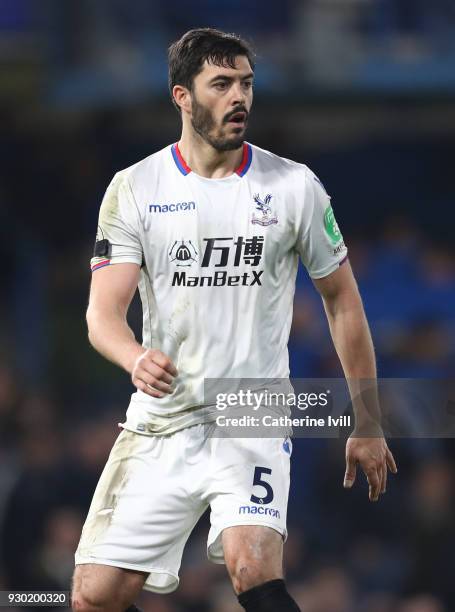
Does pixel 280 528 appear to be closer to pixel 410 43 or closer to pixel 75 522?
pixel 75 522

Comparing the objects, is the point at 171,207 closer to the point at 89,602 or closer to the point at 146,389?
the point at 146,389

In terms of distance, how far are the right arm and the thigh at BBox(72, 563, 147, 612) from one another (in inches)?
33.3

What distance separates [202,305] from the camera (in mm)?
5105

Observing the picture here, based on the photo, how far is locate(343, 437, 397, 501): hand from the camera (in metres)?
5.15

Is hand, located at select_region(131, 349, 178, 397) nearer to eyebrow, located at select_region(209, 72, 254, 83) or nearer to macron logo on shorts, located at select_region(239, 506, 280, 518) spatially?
macron logo on shorts, located at select_region(239, 506, 280, 518)

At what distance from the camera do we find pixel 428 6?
476 inches

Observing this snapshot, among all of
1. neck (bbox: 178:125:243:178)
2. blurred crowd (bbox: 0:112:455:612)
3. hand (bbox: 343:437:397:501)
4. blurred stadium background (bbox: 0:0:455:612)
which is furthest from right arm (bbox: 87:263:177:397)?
blurred stadium background (bbox: 0:0:455:612)

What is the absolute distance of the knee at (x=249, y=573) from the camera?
475cm

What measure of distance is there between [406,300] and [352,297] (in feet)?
20.1

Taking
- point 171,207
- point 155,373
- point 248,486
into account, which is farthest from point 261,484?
point 171,207

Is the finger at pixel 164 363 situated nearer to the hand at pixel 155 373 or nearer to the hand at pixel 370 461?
the hand at pixel 155 373

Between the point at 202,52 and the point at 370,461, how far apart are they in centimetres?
176

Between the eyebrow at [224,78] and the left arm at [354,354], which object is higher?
the eyebrow at [224,78]

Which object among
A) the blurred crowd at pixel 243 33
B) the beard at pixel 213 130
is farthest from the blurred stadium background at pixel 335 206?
the beard at pixel 213 130
